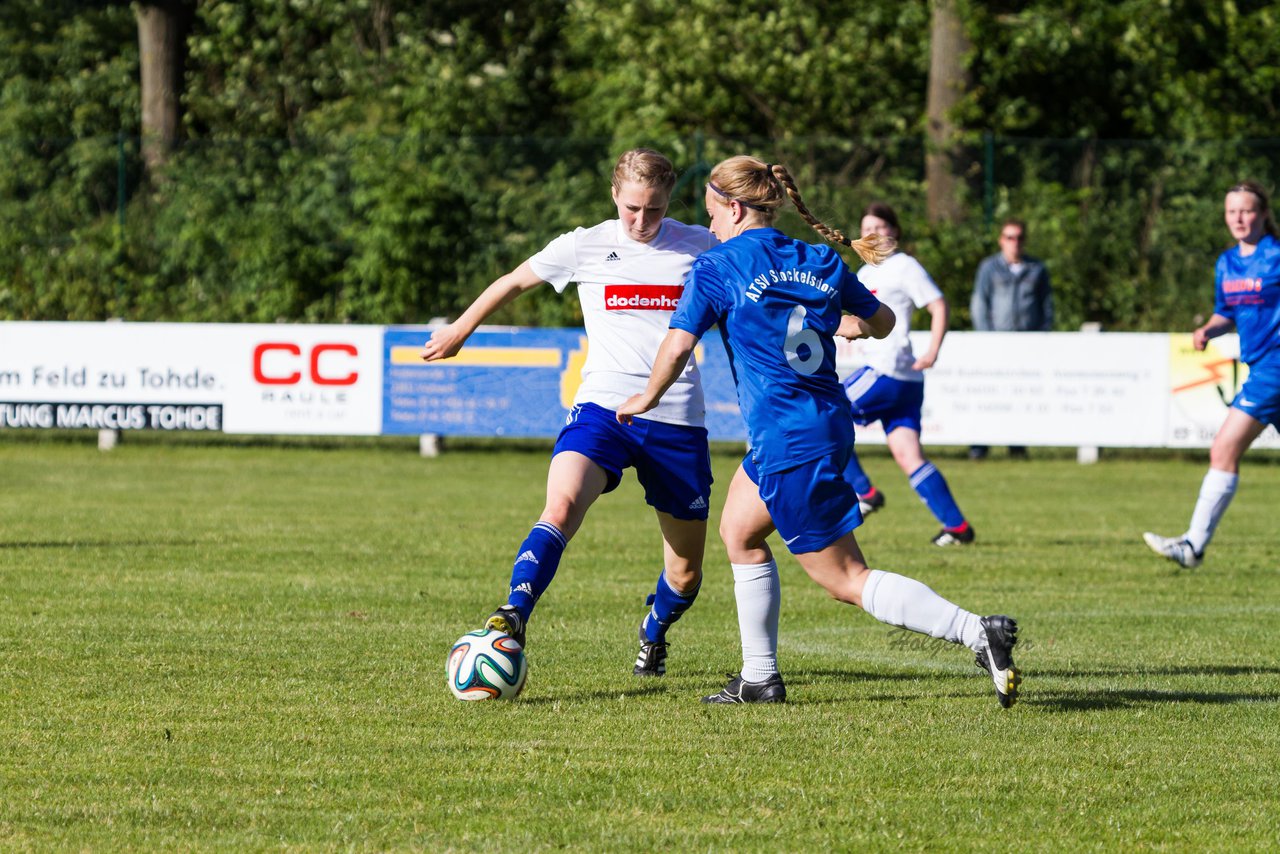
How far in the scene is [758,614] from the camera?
6352mm

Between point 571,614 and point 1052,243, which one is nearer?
point 571,614

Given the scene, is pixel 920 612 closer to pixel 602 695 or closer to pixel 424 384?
pixel 602 695

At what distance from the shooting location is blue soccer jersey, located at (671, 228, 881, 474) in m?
5.92

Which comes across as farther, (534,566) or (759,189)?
(534,566)

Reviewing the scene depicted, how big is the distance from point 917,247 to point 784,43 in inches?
254

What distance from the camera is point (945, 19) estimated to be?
25.5 meters

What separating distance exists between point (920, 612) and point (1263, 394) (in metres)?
4.80

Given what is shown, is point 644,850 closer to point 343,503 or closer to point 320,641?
point 320,641

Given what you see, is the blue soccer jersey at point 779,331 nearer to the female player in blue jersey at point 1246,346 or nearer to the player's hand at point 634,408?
the player's hand at point 634,408

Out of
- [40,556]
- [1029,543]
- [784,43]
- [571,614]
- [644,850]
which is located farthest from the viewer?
[784,43]

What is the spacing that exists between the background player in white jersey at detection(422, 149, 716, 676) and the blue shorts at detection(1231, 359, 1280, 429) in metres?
4.43

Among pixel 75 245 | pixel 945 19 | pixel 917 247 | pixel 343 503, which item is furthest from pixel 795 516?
pixel 945 19

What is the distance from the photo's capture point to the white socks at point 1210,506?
10133mm

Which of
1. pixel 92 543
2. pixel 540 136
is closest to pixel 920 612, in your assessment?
pixel 92 543
